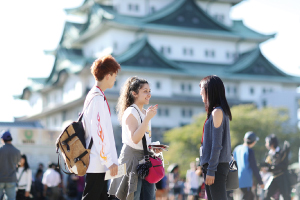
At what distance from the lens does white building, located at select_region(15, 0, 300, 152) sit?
146 ft

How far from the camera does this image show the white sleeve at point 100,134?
4.47 meters

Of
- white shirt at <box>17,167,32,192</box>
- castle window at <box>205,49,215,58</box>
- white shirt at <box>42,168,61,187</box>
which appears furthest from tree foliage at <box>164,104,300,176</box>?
white shirt at <box>17,167,32,192</box>

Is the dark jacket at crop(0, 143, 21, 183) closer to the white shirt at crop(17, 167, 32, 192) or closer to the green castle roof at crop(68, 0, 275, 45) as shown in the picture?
the white shirt at crop(17, 167, 32, 192)

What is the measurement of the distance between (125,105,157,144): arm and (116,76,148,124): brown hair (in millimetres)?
334

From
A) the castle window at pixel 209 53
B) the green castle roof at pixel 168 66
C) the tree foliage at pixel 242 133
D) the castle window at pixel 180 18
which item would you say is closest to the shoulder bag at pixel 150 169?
the tree foliage at pixel 242 133

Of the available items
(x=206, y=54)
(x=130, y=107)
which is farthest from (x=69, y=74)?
(x=130, y=107)

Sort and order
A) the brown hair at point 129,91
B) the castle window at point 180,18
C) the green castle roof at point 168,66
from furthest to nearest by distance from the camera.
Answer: the castle window at point 180,18 → the green castle roof at point 168,66 → the brown hair at point 129,91

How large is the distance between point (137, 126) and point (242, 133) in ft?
98.0

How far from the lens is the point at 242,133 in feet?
112

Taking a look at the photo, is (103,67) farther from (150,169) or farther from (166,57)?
(166,57)

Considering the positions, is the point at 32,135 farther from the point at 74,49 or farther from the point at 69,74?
the point at 74,49

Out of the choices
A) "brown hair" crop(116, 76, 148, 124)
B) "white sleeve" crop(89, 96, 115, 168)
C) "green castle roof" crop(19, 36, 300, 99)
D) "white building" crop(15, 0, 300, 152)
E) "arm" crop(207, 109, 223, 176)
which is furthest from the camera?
"white building" crop(15, 0, 300, 152)

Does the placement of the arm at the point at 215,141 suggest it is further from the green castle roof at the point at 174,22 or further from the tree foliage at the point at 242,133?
the green castle roof at the point at 174,22

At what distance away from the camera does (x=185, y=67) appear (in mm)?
47312
